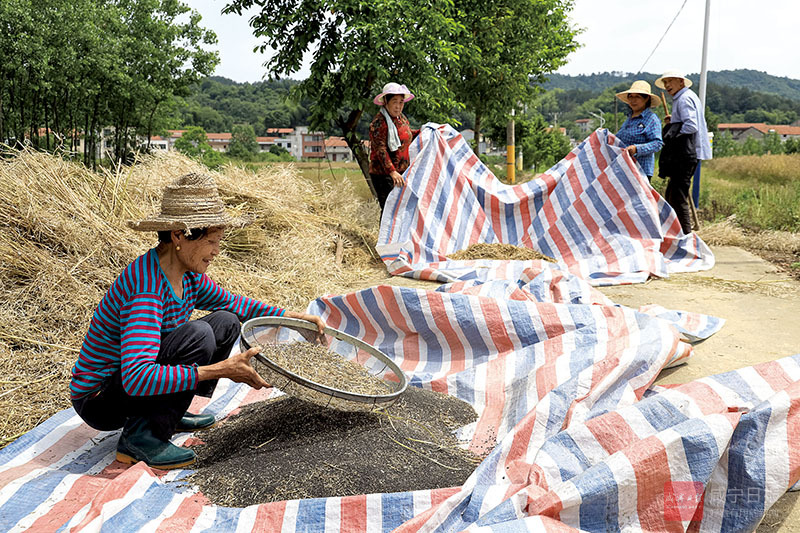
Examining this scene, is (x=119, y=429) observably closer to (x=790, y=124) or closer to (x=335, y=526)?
(x=335, y=526)

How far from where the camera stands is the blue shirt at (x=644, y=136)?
5.96 m

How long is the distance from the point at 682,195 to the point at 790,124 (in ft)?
412

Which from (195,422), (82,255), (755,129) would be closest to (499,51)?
(82,255)

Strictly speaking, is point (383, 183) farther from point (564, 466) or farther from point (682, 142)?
point (564, 466)

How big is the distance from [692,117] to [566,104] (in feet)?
474

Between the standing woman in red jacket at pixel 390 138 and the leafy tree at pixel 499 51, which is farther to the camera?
the leafy tree at pixel 499 51

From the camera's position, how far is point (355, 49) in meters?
7.49

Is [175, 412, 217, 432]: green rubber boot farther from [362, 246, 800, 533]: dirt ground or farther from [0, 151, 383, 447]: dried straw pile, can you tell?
[362, 246, 800, 533]: dirt ground

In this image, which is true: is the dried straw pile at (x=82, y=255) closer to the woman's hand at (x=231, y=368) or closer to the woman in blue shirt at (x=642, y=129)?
the woman's hand at (x=231, y=368)

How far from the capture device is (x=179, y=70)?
66.5 feet

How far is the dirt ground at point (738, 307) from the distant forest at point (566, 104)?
52.9 metres

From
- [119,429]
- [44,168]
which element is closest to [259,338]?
[119,429]

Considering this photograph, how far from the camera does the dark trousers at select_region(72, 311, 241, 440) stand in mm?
2234

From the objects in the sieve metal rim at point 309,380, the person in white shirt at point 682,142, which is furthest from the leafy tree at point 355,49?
the sieve metal rim at point 309,380
